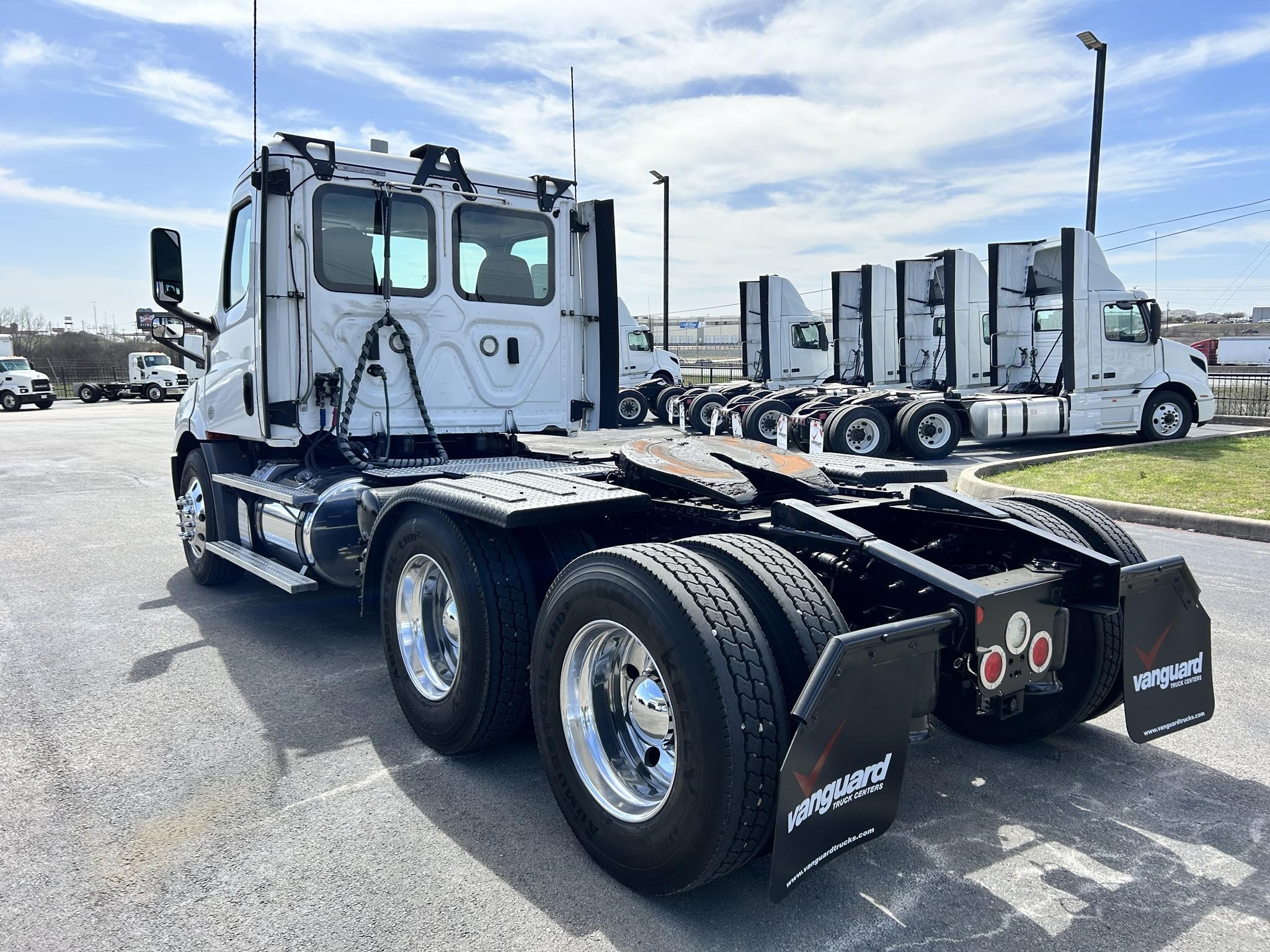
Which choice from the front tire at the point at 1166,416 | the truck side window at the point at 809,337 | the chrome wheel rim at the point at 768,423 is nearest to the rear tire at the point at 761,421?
the chrome wheel rim at the point at 768,423

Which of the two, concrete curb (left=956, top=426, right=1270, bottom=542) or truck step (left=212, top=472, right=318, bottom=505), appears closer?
truck step (left=212, top=472, right=318, bottom=505)

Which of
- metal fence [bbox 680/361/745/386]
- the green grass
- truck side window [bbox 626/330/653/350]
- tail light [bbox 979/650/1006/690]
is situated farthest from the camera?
metal fence [bbox 680/361/745/386]

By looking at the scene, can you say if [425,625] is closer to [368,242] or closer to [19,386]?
[368,242]

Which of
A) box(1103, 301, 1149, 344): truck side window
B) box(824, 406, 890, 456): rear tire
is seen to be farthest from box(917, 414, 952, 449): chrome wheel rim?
box(1103, 301, 1149, 344): truck side window

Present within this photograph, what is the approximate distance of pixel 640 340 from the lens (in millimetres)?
27172

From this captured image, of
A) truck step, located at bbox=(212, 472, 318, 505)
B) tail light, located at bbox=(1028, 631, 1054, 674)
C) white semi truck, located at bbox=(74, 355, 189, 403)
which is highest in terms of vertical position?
white semi truck, located at bbox=(74, 355, 189, 403)

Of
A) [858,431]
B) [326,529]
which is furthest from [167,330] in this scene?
[858,431]

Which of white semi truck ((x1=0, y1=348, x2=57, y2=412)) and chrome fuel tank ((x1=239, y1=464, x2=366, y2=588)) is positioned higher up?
white semi truck ((x1=0, y1=348, x2=57, y2=412))

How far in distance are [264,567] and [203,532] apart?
152 cm

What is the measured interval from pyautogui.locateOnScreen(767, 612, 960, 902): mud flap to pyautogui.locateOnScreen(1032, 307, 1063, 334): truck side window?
17.6 m

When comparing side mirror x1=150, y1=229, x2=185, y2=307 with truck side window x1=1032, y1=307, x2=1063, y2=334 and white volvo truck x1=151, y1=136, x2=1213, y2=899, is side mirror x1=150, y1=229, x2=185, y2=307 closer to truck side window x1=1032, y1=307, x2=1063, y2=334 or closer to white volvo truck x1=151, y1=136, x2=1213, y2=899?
white volvo truck x1=151, y1=136, x2=1213, y2=899

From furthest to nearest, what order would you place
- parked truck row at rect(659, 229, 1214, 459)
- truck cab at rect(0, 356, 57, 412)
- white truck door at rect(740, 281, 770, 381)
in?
truck cab at rect(0, 356, 57, 412) → white truck door at rect(740, 281, 770, 381) → parked truck row at rect(659, 229, 1214, 459)

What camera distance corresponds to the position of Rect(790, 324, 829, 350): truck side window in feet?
84.1

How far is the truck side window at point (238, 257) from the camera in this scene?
585 cm
